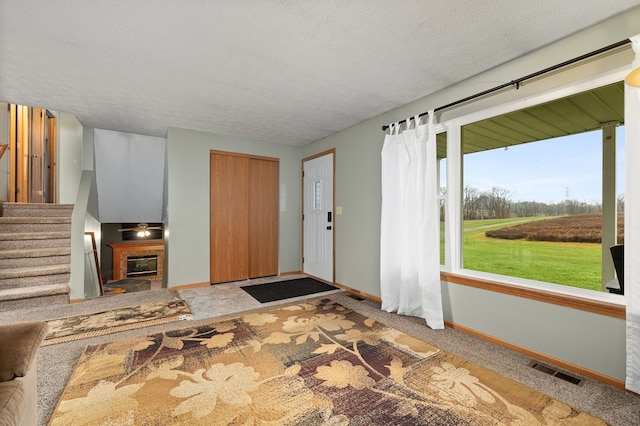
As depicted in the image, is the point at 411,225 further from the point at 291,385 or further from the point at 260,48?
the point at 260,48

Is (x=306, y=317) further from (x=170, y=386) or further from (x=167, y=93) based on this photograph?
(x=167, y=93)

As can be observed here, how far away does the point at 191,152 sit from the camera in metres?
4.41

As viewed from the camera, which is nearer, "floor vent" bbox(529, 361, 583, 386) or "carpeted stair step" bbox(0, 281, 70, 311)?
"floor vent" bbox(529, 361, 583, 386)

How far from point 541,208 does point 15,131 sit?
25.7ft

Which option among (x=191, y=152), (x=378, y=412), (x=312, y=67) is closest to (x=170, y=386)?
(x=378, y=412)

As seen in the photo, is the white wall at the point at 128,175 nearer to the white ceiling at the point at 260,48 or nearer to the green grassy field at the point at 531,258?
the white ceiling at the point at 260,48

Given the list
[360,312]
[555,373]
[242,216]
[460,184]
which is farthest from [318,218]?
[555,373]

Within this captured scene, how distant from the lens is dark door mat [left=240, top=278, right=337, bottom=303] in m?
3.94

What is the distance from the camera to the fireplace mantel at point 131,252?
24.0ft

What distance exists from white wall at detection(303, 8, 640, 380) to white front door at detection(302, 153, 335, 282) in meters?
0.62

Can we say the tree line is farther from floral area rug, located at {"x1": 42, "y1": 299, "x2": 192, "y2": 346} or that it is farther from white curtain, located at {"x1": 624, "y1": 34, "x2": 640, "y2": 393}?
floral area rug, located at {"x1": 42, "y1": 299, "x2": 192, "y2": 346}

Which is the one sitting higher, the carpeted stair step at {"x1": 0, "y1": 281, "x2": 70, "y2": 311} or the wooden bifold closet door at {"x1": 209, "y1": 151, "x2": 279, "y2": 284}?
the wooden bifold closet door at {"x1": 209, "y1": 151, "x2": 279, "y2": 284}

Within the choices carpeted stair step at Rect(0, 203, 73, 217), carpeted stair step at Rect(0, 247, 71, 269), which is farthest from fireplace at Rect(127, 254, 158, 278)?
carpeted stair step at Rect(0, 247, 71, 269)

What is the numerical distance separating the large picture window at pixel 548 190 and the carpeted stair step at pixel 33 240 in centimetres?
528
